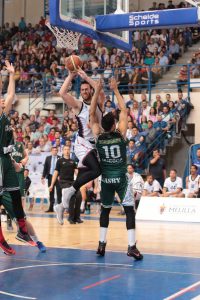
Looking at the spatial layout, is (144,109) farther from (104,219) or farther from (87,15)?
(104,219)

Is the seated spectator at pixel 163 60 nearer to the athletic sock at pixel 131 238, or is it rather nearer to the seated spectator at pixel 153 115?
the seated spectator at pixel 153 115

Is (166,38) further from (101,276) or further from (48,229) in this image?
(101,276)

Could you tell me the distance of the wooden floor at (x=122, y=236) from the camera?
8957mm

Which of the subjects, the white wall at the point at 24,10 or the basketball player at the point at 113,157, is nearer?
the basketball player at the point at 113,157

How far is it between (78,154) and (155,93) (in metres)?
12.7

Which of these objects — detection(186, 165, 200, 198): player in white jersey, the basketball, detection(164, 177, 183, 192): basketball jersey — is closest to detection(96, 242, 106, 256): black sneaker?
the basketball

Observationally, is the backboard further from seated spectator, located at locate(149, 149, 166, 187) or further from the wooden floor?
seated spectator, located at locate(149, 149, 166, 187)

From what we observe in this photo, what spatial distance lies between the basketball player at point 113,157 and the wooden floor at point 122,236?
35.7 inches

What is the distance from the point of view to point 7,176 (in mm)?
7629

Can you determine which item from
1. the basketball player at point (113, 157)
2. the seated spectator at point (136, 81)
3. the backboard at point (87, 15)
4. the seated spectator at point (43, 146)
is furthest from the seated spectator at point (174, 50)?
the basketball player at point (113, 157)

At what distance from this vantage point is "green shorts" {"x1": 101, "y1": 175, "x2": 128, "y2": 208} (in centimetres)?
788

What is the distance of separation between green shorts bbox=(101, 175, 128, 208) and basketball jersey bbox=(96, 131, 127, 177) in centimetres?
6

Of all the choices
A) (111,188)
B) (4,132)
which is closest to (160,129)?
(111,188)

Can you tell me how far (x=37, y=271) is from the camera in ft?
22.0
